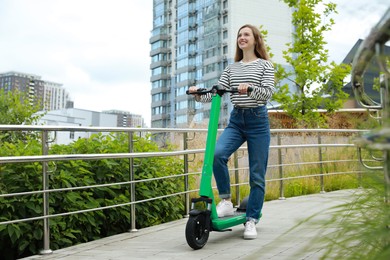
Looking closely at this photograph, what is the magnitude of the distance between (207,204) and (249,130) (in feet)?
2.39

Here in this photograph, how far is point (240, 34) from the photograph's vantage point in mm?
4488

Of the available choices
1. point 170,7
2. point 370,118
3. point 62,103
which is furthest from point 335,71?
A: point 62,103

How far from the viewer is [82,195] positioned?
184 inches

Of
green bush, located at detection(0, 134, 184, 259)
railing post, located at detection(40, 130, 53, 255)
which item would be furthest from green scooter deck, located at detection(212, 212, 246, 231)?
railing post, located at detection(40, 130, 53, 255)

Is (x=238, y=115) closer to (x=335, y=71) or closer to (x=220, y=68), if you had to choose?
(x=335, y=71)

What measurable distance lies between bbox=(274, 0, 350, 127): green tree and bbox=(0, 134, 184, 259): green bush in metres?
8.25

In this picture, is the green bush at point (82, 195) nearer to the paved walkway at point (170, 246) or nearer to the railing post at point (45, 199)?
the railing post at point (45, 199)

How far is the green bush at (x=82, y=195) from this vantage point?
4.11 metres

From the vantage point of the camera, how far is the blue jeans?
4.34m

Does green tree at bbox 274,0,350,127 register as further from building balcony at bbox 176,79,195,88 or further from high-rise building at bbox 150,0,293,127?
building balcony at bbox 176,79,195,88

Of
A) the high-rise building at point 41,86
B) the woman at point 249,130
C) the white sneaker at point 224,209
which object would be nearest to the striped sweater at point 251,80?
the woman at point 249,130

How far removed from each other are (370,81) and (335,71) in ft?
41.0

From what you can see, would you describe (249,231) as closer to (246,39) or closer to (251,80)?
(251,80)

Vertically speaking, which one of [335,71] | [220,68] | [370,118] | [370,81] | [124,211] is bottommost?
[124,211]
